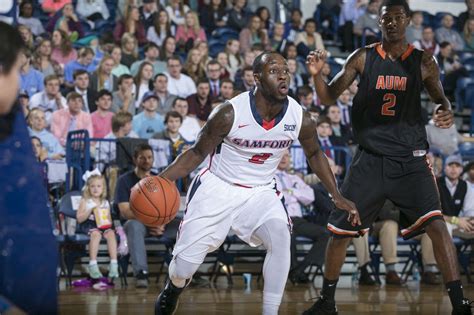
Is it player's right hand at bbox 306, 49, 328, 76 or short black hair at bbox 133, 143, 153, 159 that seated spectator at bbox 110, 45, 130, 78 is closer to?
short black hair at bbox 133, 143, 153, 159

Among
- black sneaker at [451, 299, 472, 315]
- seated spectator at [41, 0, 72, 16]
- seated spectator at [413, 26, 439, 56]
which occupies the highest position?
seated spectator at [41, 0, 72, 16]

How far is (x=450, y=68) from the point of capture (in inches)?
615

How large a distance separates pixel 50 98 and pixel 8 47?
8827mm

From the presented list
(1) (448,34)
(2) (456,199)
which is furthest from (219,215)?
(1) (448,34)

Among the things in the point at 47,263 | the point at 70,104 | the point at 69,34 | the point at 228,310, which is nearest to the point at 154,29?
the point at 69,34

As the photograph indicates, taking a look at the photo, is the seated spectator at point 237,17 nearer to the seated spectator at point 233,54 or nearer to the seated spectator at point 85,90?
the seated spectator at point 233,54

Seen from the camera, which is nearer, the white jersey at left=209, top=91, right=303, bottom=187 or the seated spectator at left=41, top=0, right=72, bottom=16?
the white jersey at left=209, top=91, right=303, bottom=187

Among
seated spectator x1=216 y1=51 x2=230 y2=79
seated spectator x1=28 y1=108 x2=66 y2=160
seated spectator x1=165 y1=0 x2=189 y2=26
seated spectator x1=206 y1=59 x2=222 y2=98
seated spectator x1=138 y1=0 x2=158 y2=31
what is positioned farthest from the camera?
seated spectator x1=165 y1=0 x2=189 y2=26

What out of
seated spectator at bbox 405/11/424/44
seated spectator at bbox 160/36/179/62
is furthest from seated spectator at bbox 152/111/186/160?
seated spectator at bbox 405/11/424/44

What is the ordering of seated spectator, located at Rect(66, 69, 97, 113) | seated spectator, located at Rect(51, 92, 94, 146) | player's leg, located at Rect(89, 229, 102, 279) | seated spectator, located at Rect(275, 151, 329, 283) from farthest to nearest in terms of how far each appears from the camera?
seated spectator, located at Rect(66, 69, 97, 113) → seated spectator, located at Rect(51, 92, 94, 146) → seated spectator, located at Rect(275, 151, 329, 283) → player's leg, located at Rect(89, 229, 102, 279)

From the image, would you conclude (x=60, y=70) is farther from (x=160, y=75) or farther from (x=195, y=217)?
(x=195, y=217)

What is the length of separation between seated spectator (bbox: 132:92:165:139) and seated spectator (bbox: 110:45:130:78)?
50.3 inches

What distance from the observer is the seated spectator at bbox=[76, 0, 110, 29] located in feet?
48.6

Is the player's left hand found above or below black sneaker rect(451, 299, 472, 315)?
above
